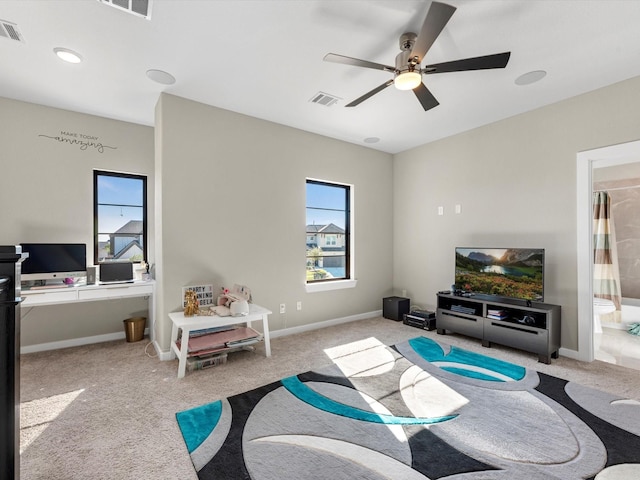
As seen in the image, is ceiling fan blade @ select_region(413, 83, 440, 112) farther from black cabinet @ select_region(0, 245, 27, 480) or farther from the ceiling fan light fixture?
black cabinet @ select_region(0, 245, 27, 480)

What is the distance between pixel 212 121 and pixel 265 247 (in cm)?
159

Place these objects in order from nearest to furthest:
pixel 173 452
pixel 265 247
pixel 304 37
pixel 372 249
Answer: pixel 173 452 < pixel 304 37 < pixel 265 247 < pixel 372 249

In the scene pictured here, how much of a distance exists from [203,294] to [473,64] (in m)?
3.24

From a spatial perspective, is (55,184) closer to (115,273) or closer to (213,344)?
(115,273)

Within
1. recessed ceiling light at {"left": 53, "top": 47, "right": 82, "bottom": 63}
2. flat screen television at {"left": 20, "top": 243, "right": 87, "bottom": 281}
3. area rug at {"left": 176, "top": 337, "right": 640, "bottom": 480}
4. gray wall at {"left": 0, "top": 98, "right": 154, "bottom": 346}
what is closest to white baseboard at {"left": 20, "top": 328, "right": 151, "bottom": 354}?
gray wall at {"left": 0, "top": 98, "right": 154, "bottom": 346}

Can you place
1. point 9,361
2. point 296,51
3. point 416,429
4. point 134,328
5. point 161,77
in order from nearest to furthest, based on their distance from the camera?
point 9,361 < point 416,429 < point 296,51 < point 161,77 < point 134,328

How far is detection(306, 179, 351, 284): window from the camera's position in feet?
14.5

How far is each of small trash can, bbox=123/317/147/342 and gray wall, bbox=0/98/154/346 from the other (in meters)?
0.26

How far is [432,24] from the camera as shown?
1.81m

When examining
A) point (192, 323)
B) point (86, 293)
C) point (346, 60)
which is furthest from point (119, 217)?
point (346, 60)

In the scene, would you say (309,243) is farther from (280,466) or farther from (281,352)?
(280,466)

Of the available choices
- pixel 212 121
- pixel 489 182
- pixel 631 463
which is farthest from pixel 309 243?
Result: pixel 631 463

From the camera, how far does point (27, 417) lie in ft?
6.88

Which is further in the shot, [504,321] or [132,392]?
[504,321]
